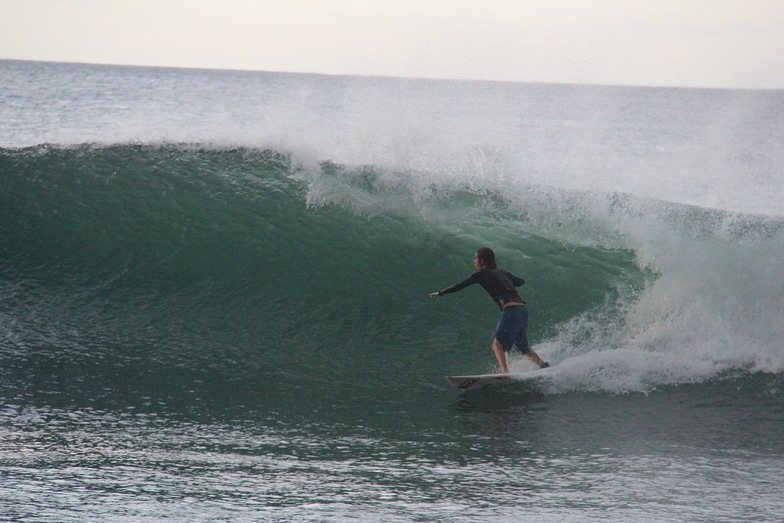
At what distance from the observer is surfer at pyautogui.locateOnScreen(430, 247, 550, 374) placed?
718cm

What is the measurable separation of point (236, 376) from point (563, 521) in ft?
12.4

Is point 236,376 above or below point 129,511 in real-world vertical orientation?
above

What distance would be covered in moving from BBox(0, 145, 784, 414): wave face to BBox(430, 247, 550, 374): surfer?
1.57ft

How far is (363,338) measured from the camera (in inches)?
328

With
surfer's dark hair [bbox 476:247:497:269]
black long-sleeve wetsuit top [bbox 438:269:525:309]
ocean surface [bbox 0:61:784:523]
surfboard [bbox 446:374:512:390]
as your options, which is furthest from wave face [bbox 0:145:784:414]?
surfer's dark hair [bbox 476:247:497:269]

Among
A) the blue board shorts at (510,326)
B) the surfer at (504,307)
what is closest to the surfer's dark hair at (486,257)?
the surfer at (504,307)

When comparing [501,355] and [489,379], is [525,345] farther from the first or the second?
[489,379]

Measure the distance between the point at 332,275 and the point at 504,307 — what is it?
9.57 ft

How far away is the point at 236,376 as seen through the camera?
719cm

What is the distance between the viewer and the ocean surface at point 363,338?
4.75 meters

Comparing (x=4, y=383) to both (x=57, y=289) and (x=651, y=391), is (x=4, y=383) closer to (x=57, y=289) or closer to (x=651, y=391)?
(x=57, y=289)

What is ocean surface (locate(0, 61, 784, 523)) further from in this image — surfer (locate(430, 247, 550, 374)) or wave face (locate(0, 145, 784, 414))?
surfer (locate(430, 247, 550, 374))

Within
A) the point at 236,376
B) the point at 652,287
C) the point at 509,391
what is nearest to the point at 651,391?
the point at 509,391

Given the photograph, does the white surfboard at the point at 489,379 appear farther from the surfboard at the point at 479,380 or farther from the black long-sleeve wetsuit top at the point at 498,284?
the black long-sleeve wetsuit top at the point at 498,284
